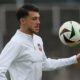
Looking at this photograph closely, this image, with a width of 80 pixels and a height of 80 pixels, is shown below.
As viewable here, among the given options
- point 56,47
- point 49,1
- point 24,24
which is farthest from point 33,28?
point 49,1

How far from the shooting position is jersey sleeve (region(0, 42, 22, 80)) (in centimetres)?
668

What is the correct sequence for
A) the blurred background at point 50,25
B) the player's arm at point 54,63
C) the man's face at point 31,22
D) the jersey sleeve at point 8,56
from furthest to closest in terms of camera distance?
the blurred background at point 50,25 < the player's arm at point 54,63 < the man's face at point 31,22 < the jersey sleeve at point 8,56

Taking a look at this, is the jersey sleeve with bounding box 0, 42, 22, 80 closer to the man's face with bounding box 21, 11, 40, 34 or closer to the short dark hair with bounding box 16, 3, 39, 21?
the man's face with bounding box 21, 11, 40, 34

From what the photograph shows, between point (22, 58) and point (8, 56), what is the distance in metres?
0.27

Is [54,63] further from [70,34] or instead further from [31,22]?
[31,22]

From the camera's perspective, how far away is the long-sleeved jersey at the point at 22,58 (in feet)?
22.1

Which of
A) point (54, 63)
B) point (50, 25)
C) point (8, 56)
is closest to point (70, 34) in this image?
point (54, 63)

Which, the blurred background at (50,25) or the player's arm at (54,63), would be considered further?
the blurred background at (50,25)

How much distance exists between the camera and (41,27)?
16.1 m

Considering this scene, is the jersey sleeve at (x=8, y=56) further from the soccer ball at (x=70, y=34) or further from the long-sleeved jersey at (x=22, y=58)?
the soccer ball at (x=70, y=34)

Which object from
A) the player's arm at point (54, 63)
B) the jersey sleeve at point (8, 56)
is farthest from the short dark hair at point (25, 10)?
the player's arm at point (54, 63)

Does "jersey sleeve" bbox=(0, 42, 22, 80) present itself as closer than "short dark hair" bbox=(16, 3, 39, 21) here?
Yes

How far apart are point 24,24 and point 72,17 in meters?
9.24

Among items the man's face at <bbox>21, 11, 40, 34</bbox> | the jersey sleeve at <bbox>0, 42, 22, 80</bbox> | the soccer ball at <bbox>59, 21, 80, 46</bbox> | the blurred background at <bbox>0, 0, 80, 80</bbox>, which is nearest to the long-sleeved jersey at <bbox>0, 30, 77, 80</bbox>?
the jersey sleeve at <bbox>0, 42, 22, 80</bbox>
